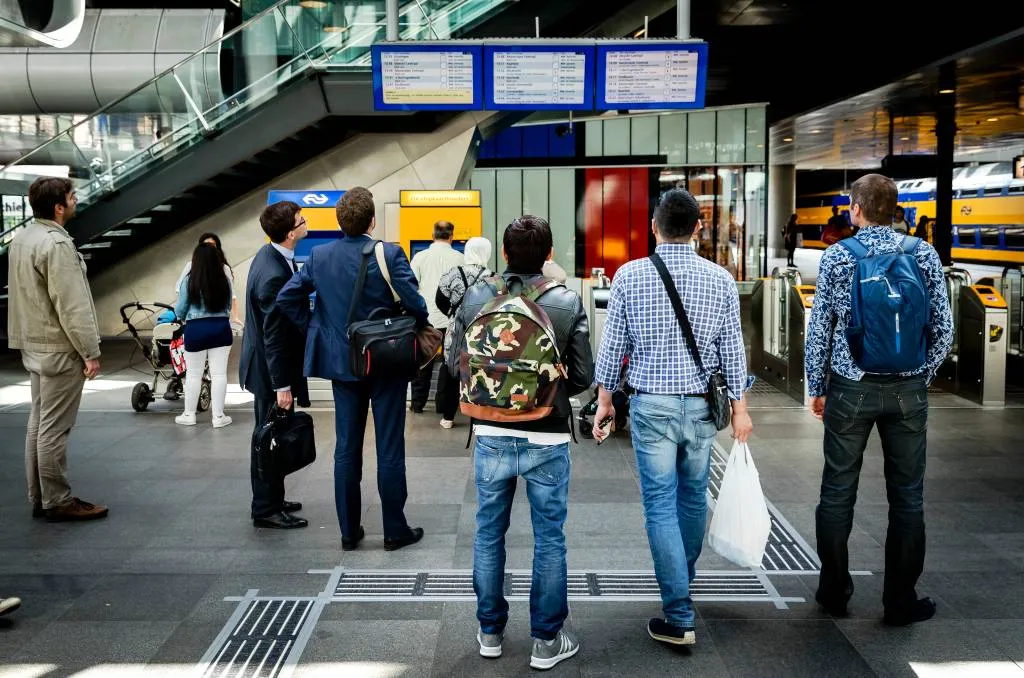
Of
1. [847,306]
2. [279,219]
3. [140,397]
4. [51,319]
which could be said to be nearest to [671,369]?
[847,306]

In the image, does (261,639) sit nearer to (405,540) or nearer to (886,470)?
(405,540)

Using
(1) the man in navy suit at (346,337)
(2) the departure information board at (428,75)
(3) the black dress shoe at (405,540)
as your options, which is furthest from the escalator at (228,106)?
(3) the black dress shoe at (405,540)

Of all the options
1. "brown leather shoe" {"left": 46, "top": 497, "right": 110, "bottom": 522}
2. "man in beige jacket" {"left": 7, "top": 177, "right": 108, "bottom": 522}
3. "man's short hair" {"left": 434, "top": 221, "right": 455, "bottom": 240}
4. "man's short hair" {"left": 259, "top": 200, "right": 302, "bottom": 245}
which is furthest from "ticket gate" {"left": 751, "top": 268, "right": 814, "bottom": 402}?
"man in beige jacket" {"left": 7, "top": 177, "right": 108, "bottom": 522}

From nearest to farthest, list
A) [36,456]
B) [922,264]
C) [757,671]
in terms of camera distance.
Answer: [757,671], [922,264], [36,456]

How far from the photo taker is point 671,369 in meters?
3.79

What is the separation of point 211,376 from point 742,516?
5509mm

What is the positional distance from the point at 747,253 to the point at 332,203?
15380 mm

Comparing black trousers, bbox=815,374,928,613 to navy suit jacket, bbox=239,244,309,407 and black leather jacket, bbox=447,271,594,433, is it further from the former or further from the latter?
navy suit jacket, bbox=239,244,309,407

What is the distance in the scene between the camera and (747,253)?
2492 centimetres

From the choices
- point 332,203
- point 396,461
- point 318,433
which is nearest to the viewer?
point 396,461

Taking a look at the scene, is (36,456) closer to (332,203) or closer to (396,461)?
(396,461)

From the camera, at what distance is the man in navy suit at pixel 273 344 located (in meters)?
5.14

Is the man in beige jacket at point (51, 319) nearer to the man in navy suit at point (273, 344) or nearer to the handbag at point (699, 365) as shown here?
the man in navy suit at point (273, 344)

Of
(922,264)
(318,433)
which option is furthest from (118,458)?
(922,264)
